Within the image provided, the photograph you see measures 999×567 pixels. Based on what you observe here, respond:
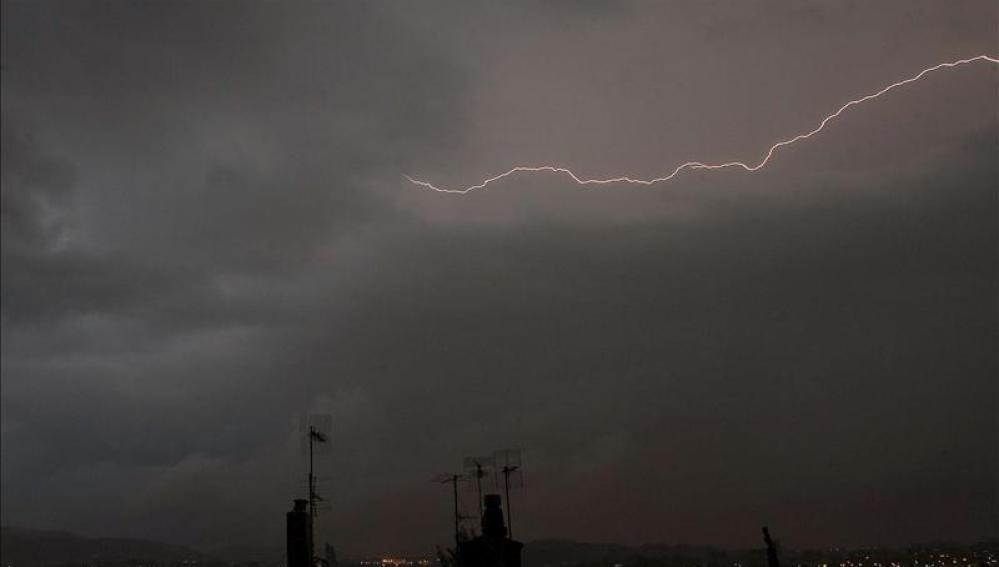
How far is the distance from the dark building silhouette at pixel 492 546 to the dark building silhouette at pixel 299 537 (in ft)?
15.8

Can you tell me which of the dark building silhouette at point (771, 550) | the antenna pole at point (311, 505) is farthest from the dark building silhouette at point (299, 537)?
the dark building silhouette at point (771, 550)

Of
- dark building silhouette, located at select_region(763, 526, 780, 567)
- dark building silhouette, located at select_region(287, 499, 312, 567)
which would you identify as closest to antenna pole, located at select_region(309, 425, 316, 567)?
dark building silhouette, located at select_region(287, 499, 312, 567)

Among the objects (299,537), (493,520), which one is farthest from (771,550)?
(299,537)

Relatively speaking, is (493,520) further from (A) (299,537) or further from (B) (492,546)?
(A) (299,537)

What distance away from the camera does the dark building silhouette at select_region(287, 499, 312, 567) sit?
84.6ft

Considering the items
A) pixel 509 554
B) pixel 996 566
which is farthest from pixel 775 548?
pixel 996 566

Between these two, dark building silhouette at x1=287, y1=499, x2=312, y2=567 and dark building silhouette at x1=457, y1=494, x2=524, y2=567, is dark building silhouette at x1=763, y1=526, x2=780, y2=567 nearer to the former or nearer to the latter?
dark building silhouette at x1=457, y1=494, x2=524, y2=567

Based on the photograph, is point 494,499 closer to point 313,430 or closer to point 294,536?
point 294,536

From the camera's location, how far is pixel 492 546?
25.8 meters

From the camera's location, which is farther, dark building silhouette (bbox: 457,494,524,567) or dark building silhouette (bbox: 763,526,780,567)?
dark building silhouette (bbox: 763,526,780,567)

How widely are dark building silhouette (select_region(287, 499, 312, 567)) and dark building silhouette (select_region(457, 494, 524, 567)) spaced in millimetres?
4803

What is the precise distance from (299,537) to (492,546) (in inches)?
236

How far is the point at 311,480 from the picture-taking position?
1182 inches

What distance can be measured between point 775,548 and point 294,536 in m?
16.8
